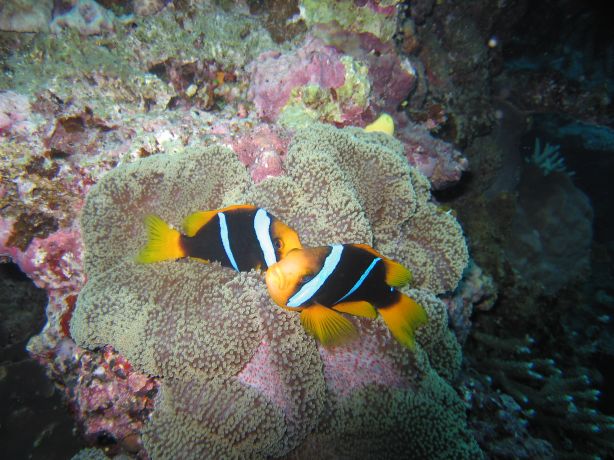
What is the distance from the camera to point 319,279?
170 centimetres

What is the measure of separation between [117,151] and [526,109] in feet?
25.2

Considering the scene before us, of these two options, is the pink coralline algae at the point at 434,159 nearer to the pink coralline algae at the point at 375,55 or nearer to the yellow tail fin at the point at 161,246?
the pink coralline algae at the point at 375,55

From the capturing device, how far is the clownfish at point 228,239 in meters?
1.87

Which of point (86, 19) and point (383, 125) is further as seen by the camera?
point (86, 19)

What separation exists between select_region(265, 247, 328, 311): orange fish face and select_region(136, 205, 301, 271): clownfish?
0.24m

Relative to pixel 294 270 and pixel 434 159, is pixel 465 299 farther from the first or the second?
pixel 294 270

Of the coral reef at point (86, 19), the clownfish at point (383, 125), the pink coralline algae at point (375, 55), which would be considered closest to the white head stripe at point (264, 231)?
the clownfish at point (383, 125)

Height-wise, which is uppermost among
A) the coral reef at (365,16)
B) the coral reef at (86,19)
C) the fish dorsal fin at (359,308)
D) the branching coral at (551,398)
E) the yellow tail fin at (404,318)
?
the coral reef at (86,19)

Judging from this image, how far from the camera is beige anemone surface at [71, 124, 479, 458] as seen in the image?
194 cm

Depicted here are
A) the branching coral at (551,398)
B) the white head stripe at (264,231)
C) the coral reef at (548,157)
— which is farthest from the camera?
the coral reef at (548,157)

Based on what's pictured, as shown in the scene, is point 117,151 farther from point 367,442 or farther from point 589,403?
point 589,403

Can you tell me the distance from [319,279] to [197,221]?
32.0 inches

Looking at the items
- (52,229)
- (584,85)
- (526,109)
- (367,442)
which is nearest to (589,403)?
(367,442)

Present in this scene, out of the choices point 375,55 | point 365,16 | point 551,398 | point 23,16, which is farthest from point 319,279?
point 23,16
